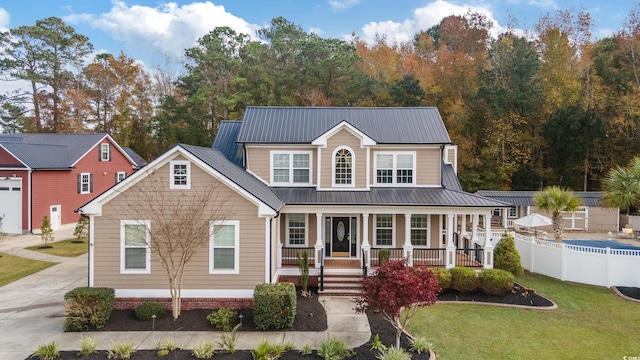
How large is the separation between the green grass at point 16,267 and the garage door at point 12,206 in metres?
6.79

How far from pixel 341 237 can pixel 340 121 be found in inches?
211

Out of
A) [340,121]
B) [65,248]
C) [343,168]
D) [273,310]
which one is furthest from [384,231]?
[65,248]

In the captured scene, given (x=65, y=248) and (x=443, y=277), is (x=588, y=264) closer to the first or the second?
(x=443, y=277)

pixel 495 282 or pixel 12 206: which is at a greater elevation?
pixel 12 206

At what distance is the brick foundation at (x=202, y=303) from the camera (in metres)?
12.1

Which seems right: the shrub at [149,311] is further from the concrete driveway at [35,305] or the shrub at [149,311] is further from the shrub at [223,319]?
the concrete driveway at [35,305]

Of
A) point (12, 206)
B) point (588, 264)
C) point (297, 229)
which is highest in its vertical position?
point (12, 206)

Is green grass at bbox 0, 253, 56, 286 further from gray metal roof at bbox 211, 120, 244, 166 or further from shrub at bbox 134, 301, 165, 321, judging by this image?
gray metal roof at bbox 211, 120, 244, 166

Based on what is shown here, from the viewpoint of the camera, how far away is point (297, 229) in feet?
55.5

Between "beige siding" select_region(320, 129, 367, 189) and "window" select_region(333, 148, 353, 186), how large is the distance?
0.61ft

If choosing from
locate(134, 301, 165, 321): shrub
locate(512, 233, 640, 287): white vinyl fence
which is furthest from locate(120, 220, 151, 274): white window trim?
locate(512, 233, 640, 287): white vinyl fence

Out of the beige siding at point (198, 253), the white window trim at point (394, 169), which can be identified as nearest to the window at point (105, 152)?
the beige siding at point (198, 253)

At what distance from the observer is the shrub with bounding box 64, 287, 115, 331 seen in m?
10.6

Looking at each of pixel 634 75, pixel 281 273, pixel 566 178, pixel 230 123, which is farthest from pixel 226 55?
pixel 634 75
